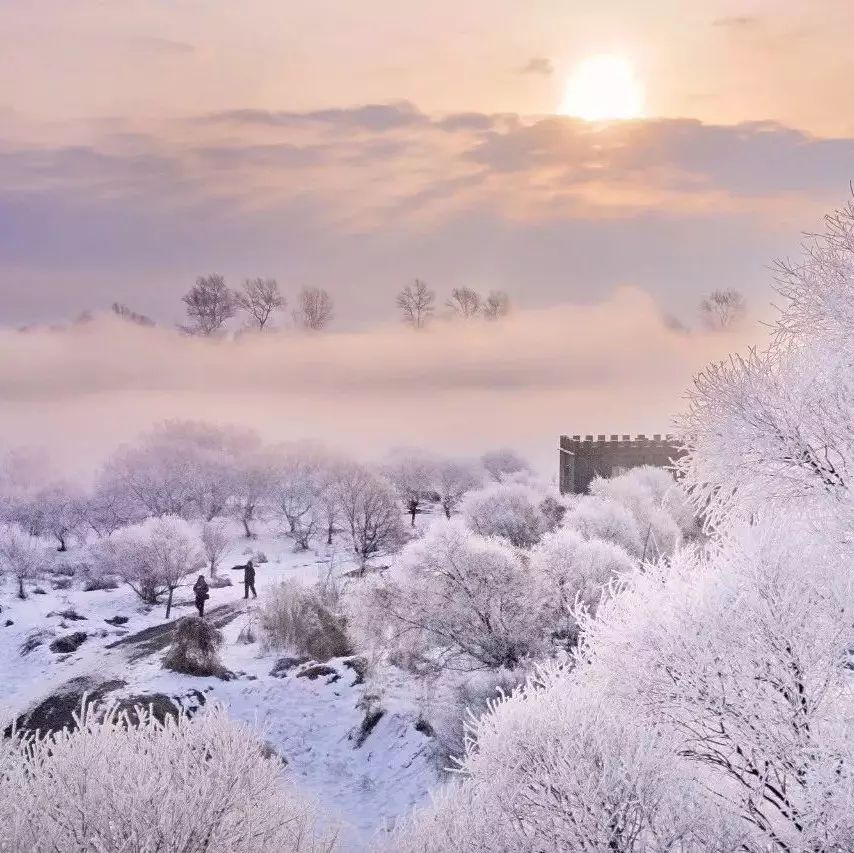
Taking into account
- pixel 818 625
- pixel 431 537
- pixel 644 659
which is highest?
pixel 818 625

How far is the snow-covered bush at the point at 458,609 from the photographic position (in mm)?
27781

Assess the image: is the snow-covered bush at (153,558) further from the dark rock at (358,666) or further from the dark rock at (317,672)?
the dark rock at (358,666)

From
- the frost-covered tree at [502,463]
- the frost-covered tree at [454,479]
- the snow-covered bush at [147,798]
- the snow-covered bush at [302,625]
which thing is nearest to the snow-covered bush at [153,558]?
the snow-covered bush at [302,625]

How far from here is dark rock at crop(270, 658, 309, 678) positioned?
99.1ft

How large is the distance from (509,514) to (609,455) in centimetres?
1393

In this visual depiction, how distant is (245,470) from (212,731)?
64930 mm

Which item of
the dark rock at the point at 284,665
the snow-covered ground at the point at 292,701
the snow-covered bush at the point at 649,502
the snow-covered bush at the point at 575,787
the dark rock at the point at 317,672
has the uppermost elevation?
the snow-covered bush at the point at 575,787

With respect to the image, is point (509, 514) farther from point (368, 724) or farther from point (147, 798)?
point (147, 798)

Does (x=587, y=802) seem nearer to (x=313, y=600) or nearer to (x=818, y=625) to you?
(x=818, y=625)

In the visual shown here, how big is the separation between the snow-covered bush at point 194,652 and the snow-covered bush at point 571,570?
12427 mm

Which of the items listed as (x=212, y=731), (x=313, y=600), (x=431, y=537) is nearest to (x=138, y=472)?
(x=313, y=600)

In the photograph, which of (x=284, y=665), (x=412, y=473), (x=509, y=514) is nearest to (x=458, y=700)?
(x=284, y=665)

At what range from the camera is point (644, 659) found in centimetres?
1066

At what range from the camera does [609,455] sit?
63.1 m
